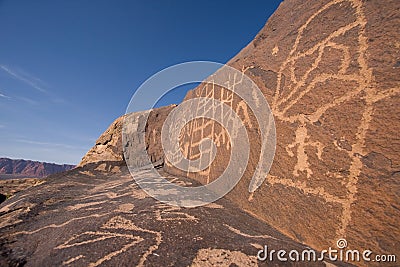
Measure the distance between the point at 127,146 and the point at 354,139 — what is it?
6129 millimetres

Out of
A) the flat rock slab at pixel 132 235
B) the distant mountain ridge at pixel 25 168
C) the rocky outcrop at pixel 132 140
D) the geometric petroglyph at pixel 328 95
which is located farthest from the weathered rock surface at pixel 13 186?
the distant mountain ridge at pixel 25 168

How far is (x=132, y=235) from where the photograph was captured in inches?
66.1

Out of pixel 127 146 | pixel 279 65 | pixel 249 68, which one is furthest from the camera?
pixel 127 146

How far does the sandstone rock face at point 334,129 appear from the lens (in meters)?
1.44

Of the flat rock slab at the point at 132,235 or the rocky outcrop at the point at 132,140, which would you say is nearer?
the flat rock slab at the point at 132,235

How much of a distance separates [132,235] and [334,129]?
1793 millimetres

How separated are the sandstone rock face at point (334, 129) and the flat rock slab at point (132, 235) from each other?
30 centimetres

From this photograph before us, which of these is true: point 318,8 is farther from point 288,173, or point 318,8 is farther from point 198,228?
point 198,228

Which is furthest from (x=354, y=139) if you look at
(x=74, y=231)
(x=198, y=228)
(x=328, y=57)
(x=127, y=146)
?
(x=127, y=146)

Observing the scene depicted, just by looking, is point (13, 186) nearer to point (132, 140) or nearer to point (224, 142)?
point (132, 140)

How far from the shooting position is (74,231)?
183cm

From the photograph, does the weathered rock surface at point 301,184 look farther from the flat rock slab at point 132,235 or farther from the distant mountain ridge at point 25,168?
the distant mountain ridge at point 25,168

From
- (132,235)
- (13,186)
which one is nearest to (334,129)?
(132,235)

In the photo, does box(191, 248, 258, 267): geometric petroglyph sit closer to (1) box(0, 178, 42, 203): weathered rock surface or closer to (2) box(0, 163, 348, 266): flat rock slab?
(2) box(0, 163, 348, 266): flat rock slab
